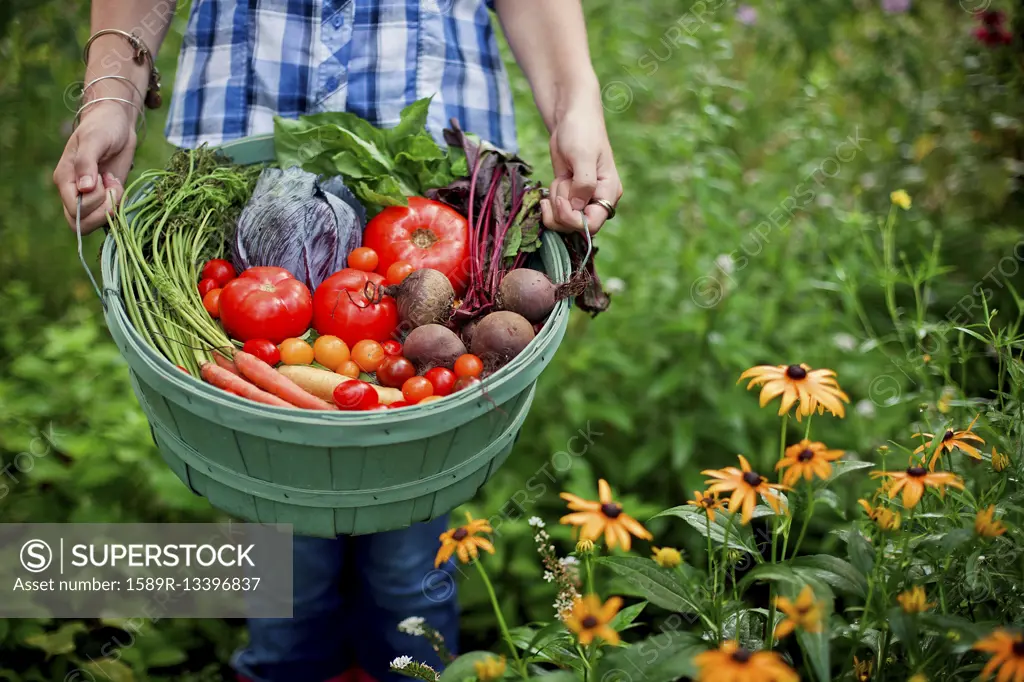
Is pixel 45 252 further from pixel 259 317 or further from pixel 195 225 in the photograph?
pixel 259 317

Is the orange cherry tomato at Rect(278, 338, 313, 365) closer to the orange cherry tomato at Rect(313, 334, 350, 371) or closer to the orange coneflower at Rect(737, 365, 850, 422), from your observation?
the orange cherry tomato at Rect(313, 334, 350, 371)

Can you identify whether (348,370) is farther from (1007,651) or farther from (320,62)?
(1007,651)

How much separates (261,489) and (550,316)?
0.56m

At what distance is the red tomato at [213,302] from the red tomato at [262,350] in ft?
0.47

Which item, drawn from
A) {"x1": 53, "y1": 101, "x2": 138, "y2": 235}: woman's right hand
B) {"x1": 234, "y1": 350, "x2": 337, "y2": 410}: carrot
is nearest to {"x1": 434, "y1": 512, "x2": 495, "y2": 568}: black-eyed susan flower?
{"x1": 234, "y1": 350, "x2": 337, "y2": 410}: carrot

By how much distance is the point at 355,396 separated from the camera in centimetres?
138

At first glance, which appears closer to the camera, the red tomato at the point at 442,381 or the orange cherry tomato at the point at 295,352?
the red tomato at the point at 442,381

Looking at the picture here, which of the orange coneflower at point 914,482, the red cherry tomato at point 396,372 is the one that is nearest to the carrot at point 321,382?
the red cherry tomato at point 396,372

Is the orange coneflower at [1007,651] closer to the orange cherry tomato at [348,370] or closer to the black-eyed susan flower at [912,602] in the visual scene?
the black-eyed susan flower at [912,602]

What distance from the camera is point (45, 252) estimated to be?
302cm

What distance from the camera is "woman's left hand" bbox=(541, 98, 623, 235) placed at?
5.16ft

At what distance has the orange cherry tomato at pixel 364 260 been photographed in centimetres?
169

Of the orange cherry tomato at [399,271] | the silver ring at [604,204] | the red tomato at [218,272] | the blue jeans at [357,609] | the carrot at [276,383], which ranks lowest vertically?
the blue jeans at [357,609]

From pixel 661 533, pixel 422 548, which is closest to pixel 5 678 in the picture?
pixel 422 548
